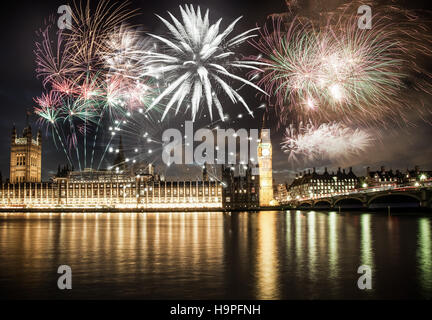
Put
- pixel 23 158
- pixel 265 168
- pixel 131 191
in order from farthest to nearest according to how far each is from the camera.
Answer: pixel 23 158, pixel 131 191, pixel 265 168

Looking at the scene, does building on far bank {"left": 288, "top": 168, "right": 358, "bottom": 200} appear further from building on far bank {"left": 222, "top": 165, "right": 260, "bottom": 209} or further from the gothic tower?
the gothic tower

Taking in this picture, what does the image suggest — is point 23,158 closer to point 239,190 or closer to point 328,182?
point 239,190

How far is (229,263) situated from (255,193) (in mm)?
122236

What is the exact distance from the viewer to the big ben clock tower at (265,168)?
Result: 12075cm

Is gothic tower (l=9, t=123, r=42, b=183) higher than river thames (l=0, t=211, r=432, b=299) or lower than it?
higher

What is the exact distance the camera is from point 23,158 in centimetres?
16488

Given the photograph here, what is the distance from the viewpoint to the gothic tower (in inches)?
6467

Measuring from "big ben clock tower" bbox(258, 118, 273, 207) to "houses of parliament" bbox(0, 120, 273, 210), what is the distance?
13712 mm

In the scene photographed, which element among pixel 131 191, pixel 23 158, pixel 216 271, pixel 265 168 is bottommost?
pixel 216 271

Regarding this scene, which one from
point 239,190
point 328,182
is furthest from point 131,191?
point 328,182

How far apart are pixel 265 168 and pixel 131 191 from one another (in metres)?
50.4

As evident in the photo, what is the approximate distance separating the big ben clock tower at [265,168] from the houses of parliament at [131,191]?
45.0 ft

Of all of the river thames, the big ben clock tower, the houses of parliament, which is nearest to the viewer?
the river thames

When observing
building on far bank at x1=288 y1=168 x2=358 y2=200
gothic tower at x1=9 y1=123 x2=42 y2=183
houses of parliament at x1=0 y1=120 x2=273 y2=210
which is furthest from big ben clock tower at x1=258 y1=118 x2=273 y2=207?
gothic tower at x1=9 y1=123 x2=42 y2=183
